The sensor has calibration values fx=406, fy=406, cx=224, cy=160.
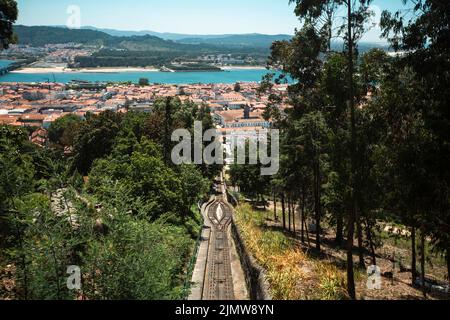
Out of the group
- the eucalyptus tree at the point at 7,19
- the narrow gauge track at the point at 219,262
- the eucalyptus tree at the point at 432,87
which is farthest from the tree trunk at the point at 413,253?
the eucalyptus tree at the point at 7,19

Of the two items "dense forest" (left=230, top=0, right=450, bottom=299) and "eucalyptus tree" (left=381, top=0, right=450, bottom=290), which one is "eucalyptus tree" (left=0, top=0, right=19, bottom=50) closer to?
"dense forest" (left=230, top=0, right=450, bottom=299)

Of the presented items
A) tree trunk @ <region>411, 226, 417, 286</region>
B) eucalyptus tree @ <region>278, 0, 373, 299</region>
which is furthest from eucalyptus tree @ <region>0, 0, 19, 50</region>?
tree trunk @ <region>411, 226, 417, 286</region>

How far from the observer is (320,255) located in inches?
706

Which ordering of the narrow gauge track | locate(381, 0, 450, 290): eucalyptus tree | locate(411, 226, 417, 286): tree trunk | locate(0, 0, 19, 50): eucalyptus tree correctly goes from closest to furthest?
locate(381, 0, 450, 290): eucalyptus tree < locate(411, 226, 417, 286): tree trunk < locate(0, 0, 19, 50): eucalyptus tree < the narrow gauge track

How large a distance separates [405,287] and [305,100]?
10376mm

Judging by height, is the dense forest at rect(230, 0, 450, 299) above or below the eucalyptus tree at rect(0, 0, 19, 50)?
below

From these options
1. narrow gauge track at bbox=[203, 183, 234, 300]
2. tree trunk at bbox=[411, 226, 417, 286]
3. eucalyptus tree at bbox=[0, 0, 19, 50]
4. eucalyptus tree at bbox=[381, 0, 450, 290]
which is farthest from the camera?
narrow gauge track at bbox=[203, 183, 234, 300]

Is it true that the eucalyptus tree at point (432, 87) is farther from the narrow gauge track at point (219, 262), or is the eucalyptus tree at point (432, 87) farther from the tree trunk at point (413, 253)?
the narrow gauge track at point (219, 262)

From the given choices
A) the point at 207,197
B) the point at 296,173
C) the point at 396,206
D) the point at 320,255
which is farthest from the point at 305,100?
the point at 207,197

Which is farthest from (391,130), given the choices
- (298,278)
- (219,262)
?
(219,262)

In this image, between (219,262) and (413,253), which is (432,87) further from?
(219,262)

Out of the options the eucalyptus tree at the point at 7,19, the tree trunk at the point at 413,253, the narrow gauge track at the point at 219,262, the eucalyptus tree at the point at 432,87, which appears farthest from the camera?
the narrow gauge track at the point at 219,262

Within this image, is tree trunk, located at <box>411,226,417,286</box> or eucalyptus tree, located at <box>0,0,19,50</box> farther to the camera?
eucalyptus tree, located at <box>0,0,19,50</box>
